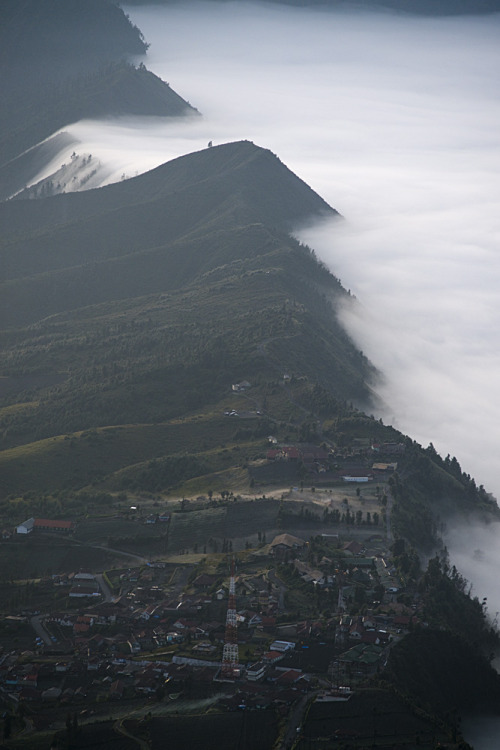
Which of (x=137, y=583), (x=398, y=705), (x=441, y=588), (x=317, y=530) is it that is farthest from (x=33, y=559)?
(x=398, y=705)

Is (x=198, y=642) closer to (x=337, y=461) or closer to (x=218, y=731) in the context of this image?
(x=218, y=731)

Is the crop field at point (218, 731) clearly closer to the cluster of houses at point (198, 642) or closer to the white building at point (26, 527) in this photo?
Answer: the cluster of houses at point (198, 642)

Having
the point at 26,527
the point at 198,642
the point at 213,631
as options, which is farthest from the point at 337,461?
the point at 198,642

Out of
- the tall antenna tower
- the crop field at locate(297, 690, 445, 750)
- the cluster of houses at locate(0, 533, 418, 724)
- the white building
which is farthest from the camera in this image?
the white building

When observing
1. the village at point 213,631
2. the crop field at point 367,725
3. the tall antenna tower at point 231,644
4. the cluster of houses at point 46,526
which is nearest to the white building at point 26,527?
the cluster of houses at point 46,526

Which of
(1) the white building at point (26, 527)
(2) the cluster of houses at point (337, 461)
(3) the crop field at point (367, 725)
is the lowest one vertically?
(3) the crop field at point (367, 725)

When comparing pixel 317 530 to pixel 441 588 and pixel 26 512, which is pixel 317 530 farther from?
pixel 26 512

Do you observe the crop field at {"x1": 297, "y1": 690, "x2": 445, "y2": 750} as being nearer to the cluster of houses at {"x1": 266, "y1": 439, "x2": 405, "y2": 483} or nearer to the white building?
the white building

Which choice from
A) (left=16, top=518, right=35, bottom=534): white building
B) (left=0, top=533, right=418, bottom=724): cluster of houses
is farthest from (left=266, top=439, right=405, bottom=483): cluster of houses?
(left=16, top=518, right=35, bottom=534): white building
